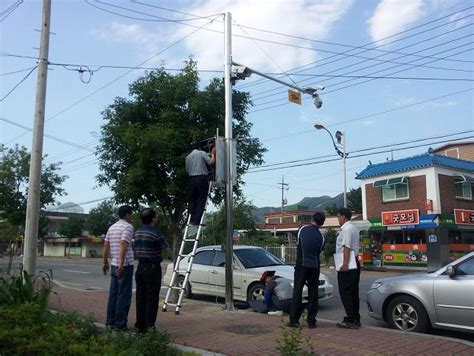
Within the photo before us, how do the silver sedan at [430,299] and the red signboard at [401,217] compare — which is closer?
the silver sedan at [430,299]

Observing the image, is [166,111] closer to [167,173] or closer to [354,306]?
[167,173]

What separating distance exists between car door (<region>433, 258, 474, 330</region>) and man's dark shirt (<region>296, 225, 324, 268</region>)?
1.92 meters

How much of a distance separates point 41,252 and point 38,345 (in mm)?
79689

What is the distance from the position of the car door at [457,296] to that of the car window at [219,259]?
6.23 metres

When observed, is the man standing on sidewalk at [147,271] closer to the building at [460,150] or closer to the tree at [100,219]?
the building at [460,150]

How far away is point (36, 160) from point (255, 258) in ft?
18.5

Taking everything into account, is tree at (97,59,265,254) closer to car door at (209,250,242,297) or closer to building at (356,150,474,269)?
car door at (209,250,242,297)

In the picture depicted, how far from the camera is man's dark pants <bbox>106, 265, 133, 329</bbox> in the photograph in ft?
24.8

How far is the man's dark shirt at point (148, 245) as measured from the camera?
7539 millimetres

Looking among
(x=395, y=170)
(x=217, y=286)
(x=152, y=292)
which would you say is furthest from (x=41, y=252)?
(x=152, y=292)

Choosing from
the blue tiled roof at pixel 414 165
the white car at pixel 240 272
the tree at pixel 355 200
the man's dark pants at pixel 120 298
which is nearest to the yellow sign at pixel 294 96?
the white car at pixel 240 272

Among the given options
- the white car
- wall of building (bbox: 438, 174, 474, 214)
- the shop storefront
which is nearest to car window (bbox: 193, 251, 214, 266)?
the white car

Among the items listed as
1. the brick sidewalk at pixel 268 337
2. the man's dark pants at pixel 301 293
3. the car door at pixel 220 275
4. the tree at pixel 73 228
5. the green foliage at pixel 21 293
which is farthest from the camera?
the tree at pixel 73 228

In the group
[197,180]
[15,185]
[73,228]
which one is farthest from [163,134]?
[73,228]
